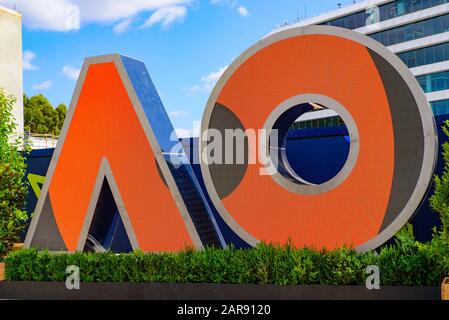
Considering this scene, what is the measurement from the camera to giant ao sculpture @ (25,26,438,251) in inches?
406

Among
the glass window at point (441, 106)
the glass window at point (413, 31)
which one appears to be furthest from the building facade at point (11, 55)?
the glass window at point (413, 31)

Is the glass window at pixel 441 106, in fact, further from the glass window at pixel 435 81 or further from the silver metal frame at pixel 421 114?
the silver metal frame at pixel 421 114

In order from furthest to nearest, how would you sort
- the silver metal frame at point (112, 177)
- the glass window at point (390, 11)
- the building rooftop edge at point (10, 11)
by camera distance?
the glass window at point (390, 11)
the building rooftop edge at point (10, 11)
the silver metal frame at point (112, 177)

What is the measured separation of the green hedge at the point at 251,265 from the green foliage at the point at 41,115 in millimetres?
54984

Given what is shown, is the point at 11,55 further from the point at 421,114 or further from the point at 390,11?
the point at 390,11

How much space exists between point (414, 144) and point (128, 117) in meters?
5.80

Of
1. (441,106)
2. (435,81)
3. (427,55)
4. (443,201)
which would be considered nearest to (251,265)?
(443,201)

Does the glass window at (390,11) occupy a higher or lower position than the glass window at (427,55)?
higher

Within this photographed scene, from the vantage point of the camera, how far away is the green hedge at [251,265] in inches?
400

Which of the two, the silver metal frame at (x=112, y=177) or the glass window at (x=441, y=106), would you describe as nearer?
the silver metal frame at (x=112, y=177)

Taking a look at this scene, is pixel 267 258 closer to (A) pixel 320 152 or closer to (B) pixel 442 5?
(A) pixel 320 152

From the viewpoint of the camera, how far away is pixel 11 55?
1673 inches

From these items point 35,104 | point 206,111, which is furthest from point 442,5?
point 206,111

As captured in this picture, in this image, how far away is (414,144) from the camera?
10148 mm
